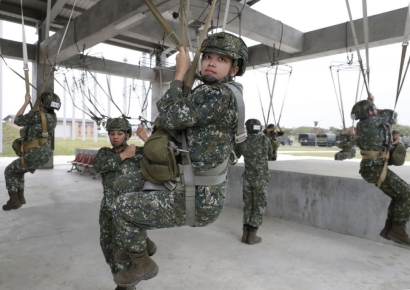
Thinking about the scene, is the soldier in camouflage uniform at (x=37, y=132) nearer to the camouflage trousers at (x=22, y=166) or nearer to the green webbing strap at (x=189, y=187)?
the camouflage trousers at (x=22, y=166)

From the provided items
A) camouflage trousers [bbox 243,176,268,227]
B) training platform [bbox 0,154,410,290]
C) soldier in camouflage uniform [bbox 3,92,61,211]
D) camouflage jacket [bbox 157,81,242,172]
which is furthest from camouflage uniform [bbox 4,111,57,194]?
→ camouflage jacket [bbox 157,81,242,172]

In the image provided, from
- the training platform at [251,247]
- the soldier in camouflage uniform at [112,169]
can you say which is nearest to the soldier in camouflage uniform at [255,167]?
the training platform at [251,247]

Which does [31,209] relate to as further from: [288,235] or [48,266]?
[288,235]

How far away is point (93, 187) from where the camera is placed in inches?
367

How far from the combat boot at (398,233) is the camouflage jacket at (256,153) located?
1.96m

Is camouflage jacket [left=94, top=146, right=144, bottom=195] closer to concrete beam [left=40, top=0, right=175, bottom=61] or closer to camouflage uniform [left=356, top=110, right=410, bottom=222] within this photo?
camouflage uniform [left=356, top=110, right=410, bottom=222]

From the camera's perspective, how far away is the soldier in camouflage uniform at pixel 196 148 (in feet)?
5.90

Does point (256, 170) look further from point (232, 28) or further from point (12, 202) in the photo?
point (232, 28)

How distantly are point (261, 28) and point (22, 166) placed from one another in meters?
7.33

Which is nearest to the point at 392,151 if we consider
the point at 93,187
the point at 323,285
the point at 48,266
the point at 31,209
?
the point at 323,285

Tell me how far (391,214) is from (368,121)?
1140mm

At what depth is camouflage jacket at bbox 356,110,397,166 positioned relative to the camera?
11.0ft

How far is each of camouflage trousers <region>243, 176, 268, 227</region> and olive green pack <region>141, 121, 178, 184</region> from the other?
10.6ft

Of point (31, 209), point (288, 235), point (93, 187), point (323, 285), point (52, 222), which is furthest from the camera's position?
point (93, 187)
